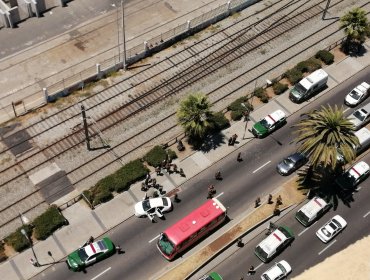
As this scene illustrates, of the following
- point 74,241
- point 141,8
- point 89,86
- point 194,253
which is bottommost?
point 194,253

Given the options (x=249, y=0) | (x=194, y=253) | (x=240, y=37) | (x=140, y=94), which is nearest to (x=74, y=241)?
(x=194, y=253)

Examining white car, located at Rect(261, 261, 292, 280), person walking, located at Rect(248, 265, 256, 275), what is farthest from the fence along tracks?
white car, located at Rect(261, 261, 292, 280)

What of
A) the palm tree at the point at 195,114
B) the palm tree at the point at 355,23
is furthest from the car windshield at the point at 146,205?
the palm tree at the point at 355,23

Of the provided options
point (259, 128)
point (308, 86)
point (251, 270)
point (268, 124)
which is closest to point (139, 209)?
point (251, 270)

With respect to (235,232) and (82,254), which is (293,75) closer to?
(235,232)

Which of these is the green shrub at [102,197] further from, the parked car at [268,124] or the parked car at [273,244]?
the parked car at [268,124]

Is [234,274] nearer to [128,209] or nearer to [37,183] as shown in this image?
[128,209]
